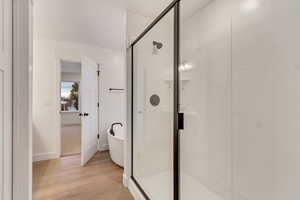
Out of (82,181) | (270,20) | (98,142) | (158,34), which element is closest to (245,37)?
(270,20)

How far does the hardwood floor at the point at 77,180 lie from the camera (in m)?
1.82

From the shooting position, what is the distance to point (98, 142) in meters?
3.43

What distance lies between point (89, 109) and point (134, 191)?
5.64ft

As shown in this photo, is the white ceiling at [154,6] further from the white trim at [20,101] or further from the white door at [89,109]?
the white door at [89,109]

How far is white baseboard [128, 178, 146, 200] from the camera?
68.4 inches

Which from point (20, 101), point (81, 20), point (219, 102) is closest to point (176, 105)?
point (219, 102)

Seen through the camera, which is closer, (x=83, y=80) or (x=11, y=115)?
(x=11, y=115)

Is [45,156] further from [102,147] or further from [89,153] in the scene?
[102,147]

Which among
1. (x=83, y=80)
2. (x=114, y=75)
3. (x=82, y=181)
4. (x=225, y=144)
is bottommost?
(x=82, y=181)

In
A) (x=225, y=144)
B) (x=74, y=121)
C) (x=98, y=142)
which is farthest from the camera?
(x=74, y=121)

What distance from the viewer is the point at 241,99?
1.57 metres

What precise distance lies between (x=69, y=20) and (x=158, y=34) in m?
1.53

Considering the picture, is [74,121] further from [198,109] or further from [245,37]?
[245,37]
